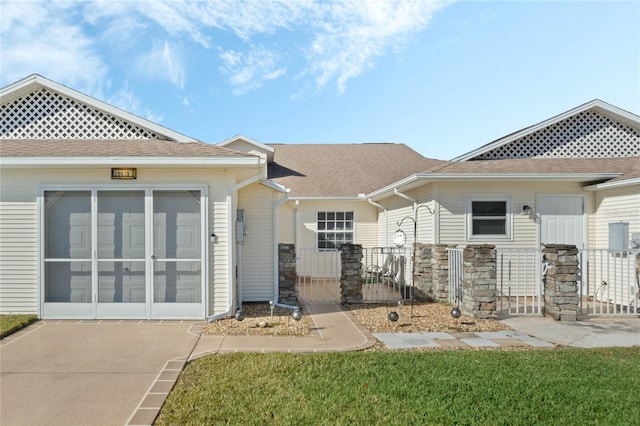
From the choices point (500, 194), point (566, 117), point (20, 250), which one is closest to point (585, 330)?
point (500, 194)

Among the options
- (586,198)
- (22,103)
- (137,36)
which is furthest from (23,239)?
(586,198)

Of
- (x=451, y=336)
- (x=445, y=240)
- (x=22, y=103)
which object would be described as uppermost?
(x=22, y=103)

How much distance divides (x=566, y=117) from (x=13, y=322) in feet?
45.3

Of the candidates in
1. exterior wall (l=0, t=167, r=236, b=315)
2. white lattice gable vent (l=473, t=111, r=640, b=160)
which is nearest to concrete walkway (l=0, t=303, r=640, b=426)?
exterior wall (l=0, t=167, r=236, b=315)

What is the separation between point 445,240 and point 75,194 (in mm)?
8323

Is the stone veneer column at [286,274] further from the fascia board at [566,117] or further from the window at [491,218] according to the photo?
the fascia board at [566,117]

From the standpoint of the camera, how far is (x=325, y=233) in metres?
14.6

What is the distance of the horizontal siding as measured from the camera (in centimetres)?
752

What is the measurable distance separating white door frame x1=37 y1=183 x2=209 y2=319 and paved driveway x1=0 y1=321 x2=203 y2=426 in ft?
0.75

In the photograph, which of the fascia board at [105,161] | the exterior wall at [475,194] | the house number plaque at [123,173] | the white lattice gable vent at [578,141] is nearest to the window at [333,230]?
the exterior wall at [475,194]

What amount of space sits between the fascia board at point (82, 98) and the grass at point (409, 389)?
5.38m

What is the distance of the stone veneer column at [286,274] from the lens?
9.32 metres

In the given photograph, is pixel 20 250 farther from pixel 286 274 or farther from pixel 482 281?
pixel 482 281

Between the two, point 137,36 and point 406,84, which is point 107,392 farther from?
point 406,84
